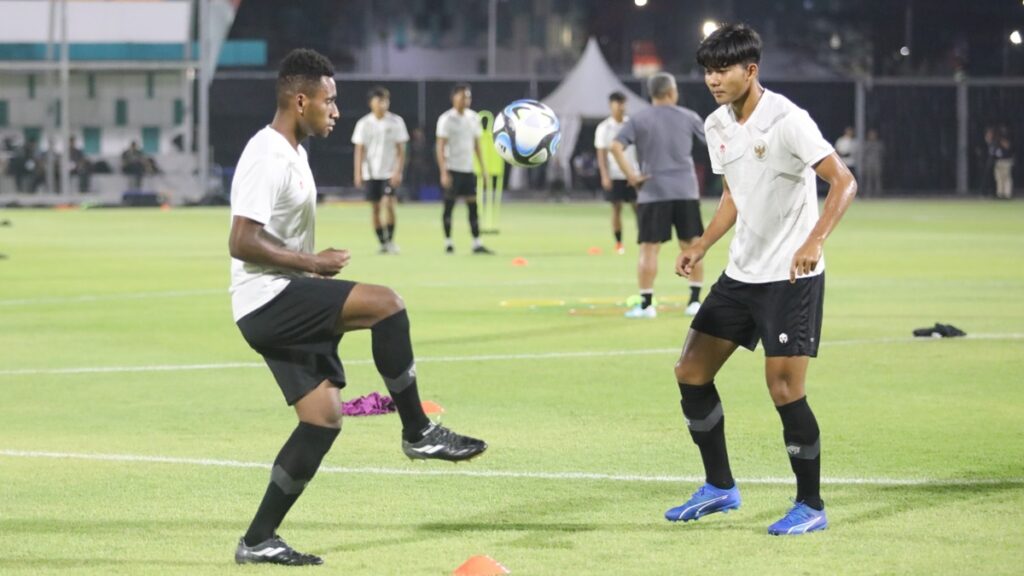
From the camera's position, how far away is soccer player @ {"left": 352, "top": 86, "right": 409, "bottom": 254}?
27125 mm

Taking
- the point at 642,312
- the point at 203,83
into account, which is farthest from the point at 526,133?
the point at 203,83

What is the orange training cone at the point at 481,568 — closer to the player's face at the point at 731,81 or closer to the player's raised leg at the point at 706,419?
the player's raised leg at the point at 706,419

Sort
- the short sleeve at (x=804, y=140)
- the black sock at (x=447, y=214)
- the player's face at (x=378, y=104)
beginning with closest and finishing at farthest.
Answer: the short sleeve at (x=804, y=140) < the black sock at (x=447, y=214) < the player's face at (x=378, y=104)

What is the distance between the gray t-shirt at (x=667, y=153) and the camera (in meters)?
16.8

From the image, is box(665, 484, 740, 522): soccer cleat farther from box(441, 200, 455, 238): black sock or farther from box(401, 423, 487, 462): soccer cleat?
box(441, 200, 455, 238): black sock

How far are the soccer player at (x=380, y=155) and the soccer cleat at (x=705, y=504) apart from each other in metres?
19.5

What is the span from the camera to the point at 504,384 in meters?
12.4

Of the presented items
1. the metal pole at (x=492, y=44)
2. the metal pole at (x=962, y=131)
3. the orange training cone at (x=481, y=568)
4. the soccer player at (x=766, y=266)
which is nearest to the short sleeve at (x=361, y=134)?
the soccer player at (x=766, y=266)

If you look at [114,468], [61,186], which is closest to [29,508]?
[114,468]

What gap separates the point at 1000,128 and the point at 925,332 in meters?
40.4

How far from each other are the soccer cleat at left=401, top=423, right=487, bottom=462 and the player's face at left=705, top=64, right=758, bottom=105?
1819 millimetres

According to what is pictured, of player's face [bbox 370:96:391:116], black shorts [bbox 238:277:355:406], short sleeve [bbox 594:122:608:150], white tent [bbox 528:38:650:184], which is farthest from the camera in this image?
white tent [bbox 528:38:650:184]

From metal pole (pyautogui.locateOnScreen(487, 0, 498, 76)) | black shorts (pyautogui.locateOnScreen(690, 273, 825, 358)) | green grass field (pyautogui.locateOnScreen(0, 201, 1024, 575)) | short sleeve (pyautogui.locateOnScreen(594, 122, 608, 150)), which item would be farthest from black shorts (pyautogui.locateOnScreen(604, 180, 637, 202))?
metal pole (pyautogui.locateOnScreen(487, 0, 498, 76))

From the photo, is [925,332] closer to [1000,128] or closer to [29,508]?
[29,508]
